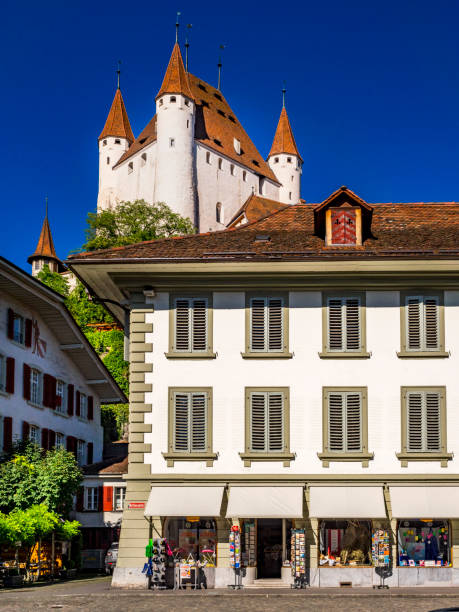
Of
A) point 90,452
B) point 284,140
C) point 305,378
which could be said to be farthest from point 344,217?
point 284,140

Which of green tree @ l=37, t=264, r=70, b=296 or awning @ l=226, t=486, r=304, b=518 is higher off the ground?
green tree @ l=37, t=264, r=70, b=296

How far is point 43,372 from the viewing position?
46.2m

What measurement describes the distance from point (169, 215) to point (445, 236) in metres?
85.9

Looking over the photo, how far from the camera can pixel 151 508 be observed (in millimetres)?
28781

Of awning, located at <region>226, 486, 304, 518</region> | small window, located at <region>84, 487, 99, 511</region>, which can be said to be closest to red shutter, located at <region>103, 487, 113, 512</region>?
small window, located at <region>84, 487, 99, 511</region>

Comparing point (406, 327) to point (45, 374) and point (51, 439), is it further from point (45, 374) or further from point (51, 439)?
point (51, 439)

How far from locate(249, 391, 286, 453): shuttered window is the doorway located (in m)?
2.07

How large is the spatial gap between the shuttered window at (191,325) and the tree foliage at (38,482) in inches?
393

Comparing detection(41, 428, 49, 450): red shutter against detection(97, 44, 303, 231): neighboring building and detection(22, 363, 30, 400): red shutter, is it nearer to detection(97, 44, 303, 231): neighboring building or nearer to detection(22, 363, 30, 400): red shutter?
detection(22, 363, 30, 400): red shutter

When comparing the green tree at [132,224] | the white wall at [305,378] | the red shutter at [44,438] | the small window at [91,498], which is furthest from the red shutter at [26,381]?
the green tree at [132,224]

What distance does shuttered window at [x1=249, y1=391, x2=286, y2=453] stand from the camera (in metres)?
29.7

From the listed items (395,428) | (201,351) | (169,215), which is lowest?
(395,428)

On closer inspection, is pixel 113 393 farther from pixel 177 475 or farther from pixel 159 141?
pixel 159 141

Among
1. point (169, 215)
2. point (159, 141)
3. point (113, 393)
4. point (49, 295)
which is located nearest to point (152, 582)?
point (49, 295)
